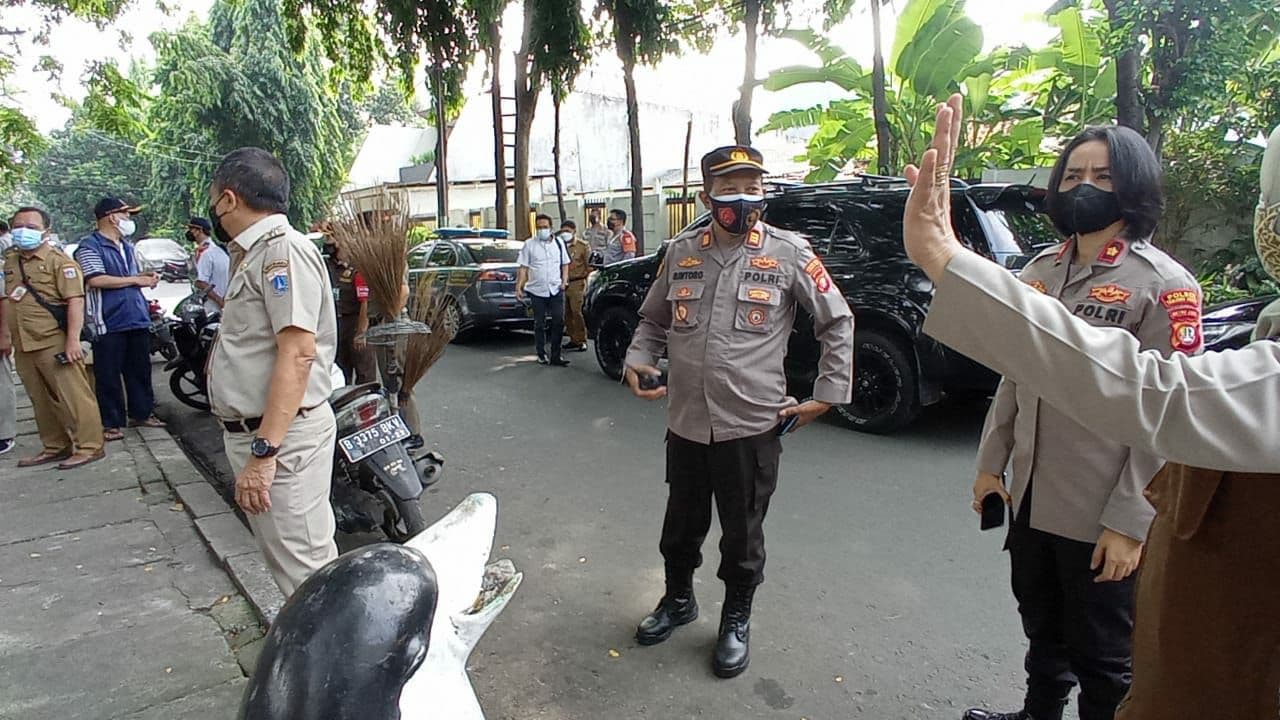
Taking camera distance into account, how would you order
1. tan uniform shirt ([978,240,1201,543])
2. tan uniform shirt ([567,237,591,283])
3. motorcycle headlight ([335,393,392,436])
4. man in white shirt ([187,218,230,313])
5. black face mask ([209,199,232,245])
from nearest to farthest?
1. tan uniform shirt ([978,240,1201,543])
2. black face mask ([209,199,232,245])
3. motorcycle headlight ([335,393,392,436])
4. man in white shirt ([187,218,230,313])
5. tan uniform shirt ([567,237,591,283])

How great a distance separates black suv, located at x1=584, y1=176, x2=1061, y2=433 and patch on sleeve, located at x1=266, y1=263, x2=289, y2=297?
3036 mm

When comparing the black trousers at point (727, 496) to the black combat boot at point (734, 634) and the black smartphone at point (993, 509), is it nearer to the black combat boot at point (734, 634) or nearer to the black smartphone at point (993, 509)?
the black combat boot at point (734, 634)

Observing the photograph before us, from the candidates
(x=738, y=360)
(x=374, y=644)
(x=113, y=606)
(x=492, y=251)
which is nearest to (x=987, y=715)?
(x=738, y=360)

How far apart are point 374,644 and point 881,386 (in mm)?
4987

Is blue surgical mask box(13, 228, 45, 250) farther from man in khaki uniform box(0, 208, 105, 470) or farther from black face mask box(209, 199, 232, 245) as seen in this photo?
black face mask box(209, 199, 232, 245)

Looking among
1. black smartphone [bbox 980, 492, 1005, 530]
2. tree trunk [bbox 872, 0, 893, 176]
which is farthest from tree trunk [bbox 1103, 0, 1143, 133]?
black smartphone [bbox 980, 492, 1005, 530]

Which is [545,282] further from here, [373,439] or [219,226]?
[219,226]

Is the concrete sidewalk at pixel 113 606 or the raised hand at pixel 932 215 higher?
the raised hand at pixel 932 215

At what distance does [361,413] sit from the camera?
12.1ft

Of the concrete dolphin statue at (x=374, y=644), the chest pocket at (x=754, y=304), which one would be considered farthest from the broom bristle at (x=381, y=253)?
the concrete dolphin statue at (x=374, y=644)

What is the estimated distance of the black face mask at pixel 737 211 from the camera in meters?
2.53

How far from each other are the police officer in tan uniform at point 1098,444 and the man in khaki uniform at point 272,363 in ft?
6.62

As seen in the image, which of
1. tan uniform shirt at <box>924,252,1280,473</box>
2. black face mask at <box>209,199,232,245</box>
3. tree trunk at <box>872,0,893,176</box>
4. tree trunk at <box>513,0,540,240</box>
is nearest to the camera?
tan uniform shirt at <box>924,252,1280,473</box>

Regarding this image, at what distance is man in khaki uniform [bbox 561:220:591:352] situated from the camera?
30.9 feet
